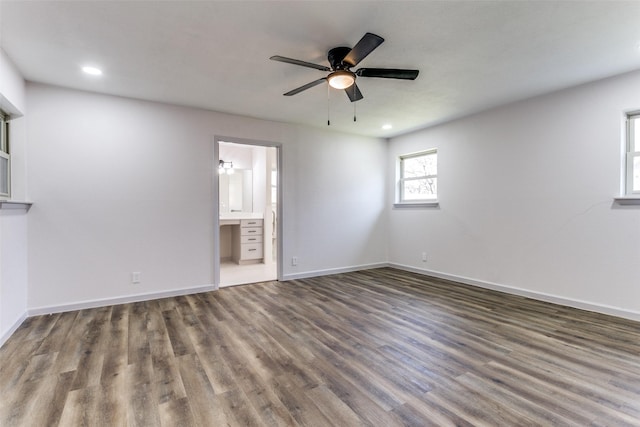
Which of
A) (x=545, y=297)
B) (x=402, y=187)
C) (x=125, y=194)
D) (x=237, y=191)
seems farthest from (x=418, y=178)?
(x=125, y=194)

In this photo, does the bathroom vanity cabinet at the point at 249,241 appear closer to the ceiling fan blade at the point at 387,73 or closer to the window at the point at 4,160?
the window at the point at 4,160

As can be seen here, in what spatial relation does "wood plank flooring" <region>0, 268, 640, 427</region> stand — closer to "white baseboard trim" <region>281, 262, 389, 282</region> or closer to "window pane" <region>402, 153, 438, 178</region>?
"white baseboard trim" <region>281, 262, 389, 282</region>

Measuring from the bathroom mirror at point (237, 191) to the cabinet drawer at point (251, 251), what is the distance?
110 cm

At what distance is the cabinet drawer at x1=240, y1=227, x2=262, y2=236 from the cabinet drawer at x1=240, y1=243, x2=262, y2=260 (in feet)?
0.69

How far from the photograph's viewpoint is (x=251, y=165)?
6977 mm

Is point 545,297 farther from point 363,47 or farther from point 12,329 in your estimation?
point 12,329

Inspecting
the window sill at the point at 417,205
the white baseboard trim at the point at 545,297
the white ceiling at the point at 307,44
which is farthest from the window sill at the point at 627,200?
the window sill at the point at 417,205

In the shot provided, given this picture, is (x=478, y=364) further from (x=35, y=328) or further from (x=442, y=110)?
(x=35, y=328)

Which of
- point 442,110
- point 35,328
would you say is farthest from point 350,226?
point 35,328

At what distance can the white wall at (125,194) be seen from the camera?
3.23m

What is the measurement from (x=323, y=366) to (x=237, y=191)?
17.5 ft

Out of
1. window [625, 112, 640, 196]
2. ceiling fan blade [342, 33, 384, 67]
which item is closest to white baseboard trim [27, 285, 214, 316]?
ceiling fan blade [342, 33, 384, 67]

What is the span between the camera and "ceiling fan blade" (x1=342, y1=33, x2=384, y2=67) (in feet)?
6.52

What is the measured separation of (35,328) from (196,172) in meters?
2.27
